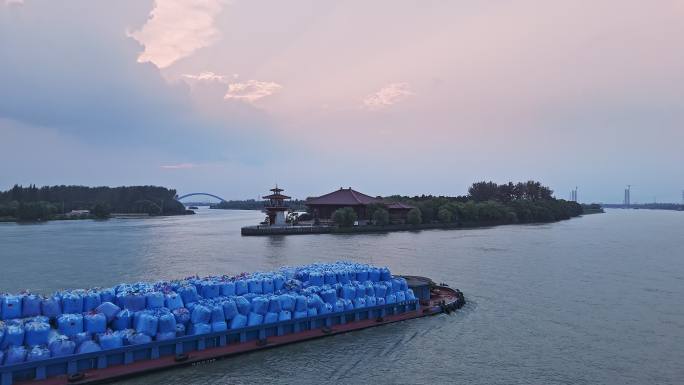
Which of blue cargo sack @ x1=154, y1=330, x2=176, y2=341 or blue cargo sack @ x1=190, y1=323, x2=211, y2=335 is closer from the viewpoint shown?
blue cargo sack @ x1=154, y1=330, x2=176, y2=341

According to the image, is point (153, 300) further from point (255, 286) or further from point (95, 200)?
point (95, 200)

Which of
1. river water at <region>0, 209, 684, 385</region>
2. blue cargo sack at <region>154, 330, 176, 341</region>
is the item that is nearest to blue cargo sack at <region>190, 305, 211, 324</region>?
blue cargo sack at <region>154, 330, 176, 341</region>

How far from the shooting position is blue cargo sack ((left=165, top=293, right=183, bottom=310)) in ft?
54.7

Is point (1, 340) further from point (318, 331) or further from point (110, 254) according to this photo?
point (110, 254)

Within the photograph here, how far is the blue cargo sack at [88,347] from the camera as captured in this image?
14013mm

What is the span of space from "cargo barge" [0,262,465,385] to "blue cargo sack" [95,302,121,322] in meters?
1.34

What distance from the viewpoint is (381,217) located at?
83.6 metres

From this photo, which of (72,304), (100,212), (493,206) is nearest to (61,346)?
(72,304)

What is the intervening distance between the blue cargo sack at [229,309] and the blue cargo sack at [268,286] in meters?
2.54

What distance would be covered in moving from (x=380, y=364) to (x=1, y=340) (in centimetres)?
1153

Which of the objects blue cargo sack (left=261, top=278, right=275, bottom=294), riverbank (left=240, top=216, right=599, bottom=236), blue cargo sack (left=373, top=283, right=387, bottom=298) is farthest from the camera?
riverbank (left=240, top=216, right=599, bottom=236)

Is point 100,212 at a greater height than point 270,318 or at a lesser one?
greater

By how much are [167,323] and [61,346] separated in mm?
2985

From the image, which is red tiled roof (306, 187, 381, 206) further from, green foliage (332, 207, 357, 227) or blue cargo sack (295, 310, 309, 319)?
blue cargo sack (295, 310, 309, 319)
